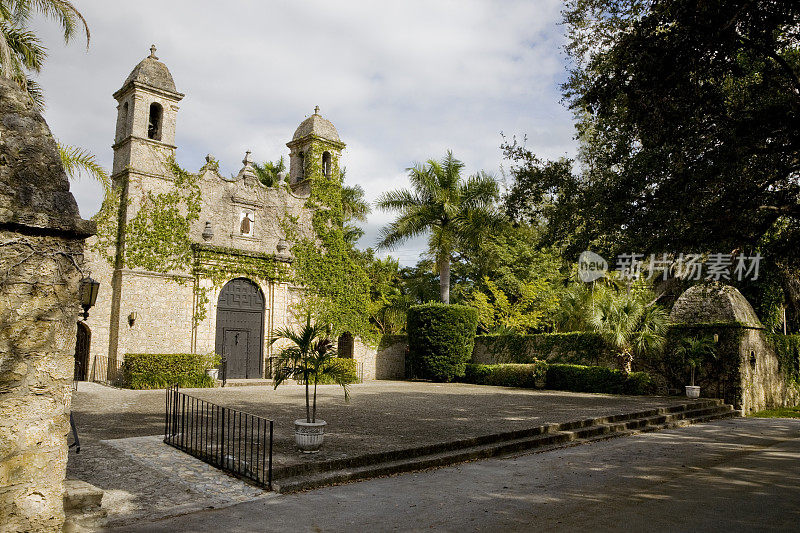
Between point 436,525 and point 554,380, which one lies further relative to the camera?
point 554,380

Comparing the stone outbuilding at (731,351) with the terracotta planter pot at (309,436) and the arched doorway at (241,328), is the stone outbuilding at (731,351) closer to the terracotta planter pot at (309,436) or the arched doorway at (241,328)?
the terracotta planter pot at (309,436)

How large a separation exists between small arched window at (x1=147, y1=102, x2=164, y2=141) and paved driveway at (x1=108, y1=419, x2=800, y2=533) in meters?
17.4

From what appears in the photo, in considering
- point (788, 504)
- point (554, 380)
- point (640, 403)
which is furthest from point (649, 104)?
point (554, 380)

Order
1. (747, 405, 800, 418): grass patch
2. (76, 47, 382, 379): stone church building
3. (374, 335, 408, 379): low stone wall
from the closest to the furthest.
Answer: (747, 405, 800, 418): grass patch < (76, 47, 382, 379): stone church building < (374, 335, 408, 379): low stone wall

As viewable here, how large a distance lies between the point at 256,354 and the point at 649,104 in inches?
663

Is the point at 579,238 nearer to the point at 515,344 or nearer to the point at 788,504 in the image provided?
the point at 788,504

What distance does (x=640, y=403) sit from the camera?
50.1 ft

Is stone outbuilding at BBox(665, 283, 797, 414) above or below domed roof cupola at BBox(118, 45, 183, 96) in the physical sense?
below

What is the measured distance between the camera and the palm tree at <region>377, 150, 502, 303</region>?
24.8m

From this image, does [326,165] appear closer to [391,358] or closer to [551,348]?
[391,358]

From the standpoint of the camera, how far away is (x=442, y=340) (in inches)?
925

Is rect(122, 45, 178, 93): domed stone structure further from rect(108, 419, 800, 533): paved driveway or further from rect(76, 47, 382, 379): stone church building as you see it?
rect(108, 419, 800, 533): paved driveway

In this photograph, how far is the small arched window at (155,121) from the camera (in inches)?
802

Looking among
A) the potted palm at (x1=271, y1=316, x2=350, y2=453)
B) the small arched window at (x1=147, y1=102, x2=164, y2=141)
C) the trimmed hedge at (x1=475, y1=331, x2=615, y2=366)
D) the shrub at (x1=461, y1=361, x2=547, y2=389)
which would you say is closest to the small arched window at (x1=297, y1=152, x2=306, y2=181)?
the small arched window at (x1=147, y1=102, x2=164, y2=141)
